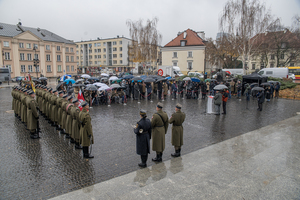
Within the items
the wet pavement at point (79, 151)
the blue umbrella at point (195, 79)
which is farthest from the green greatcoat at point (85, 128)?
the blue umbrella at point (195, 79)

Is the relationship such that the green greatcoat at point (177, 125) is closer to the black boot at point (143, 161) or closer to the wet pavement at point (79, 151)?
the wet pavement at point (79, 151)

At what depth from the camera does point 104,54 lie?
95125 mm

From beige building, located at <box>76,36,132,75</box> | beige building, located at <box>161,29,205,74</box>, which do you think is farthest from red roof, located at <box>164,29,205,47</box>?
beige building, located at <box>76,36,132,75</box>

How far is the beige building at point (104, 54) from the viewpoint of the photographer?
89.5 m

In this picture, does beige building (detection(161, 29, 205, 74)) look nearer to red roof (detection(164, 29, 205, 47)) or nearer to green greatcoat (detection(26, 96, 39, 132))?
red roof (detection(164, 29, 205, 47))

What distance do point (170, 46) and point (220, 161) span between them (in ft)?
186

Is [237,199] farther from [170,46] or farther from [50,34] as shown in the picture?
[50,34]

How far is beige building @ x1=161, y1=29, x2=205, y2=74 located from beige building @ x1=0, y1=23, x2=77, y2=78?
101ft

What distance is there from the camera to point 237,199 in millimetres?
4531

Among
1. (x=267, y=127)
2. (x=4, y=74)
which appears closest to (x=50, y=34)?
(x=4, y=74)

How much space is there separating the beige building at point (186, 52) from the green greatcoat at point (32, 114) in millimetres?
51281

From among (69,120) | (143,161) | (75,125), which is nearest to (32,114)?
(69,120)

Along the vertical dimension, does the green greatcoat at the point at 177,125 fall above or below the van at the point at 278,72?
below

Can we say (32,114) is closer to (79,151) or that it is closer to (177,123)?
(79,151)
